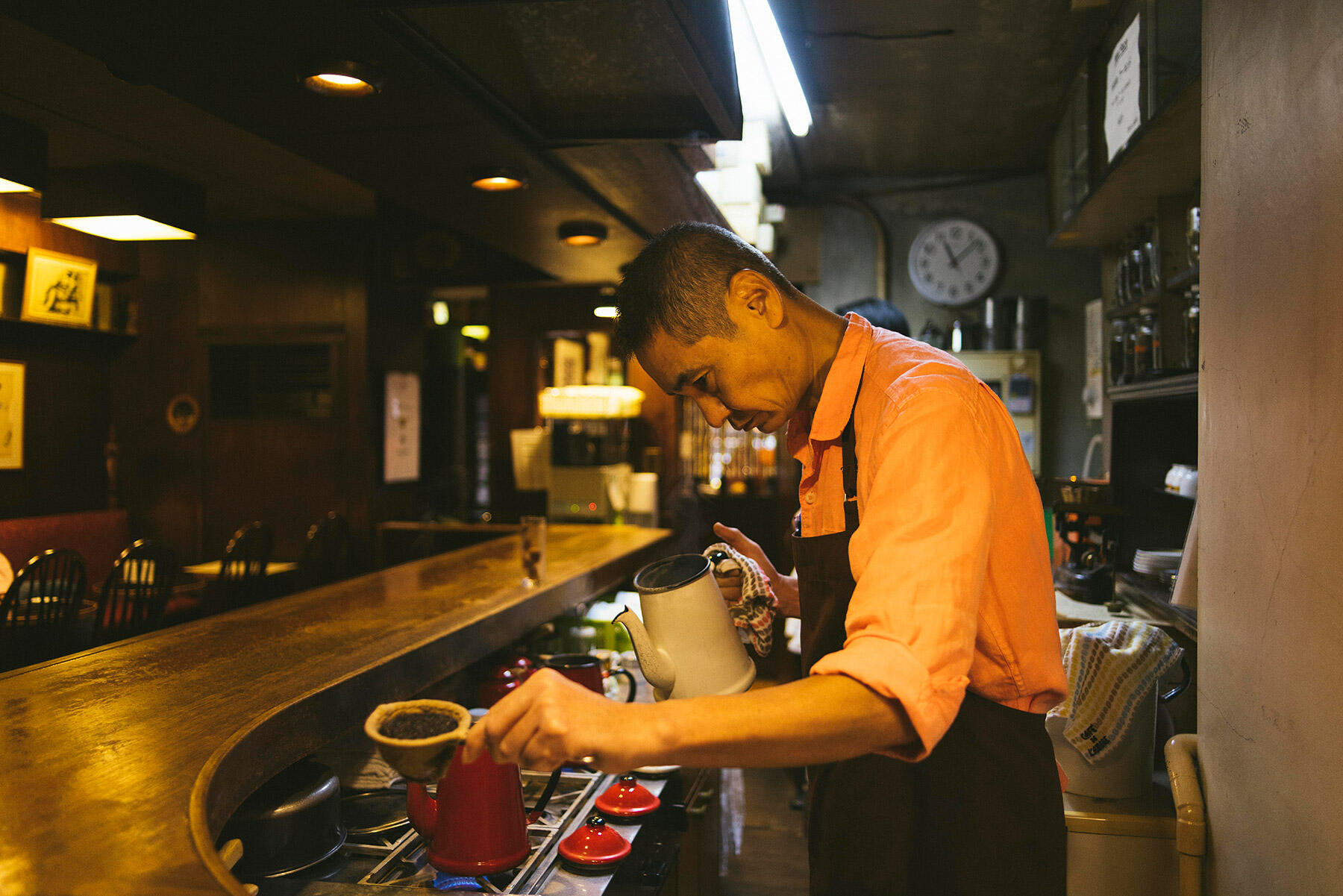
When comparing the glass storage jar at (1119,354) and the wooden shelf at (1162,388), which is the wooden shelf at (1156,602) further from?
the glass storage jar at (1119,354)

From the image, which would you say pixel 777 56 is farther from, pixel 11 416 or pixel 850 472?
pixel 11 416

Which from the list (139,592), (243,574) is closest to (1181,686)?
(139,592)

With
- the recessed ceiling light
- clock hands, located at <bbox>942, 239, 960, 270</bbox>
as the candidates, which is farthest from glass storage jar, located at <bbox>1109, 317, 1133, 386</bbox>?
the recessed ceiling light

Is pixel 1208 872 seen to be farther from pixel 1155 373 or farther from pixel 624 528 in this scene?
pixel 624 528

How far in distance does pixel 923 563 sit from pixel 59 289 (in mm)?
5730

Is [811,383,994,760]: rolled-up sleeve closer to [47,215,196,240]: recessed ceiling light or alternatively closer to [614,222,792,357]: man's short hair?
[614,222,792,357]: man's short hair

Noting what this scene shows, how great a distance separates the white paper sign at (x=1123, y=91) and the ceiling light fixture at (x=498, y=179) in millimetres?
2041

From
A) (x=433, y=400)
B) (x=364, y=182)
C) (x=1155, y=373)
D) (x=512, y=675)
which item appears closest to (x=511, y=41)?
(x=364, y=182)

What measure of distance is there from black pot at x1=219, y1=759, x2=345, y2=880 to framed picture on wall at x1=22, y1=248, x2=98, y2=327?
4556 mm

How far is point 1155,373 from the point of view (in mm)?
2896

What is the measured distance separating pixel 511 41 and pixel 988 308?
4983 millimetres

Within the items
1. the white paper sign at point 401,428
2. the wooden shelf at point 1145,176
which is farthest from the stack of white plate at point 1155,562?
the white paper sign at point 401,428

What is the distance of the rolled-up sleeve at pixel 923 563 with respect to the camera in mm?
866

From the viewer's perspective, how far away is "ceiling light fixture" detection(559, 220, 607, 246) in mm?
3809
